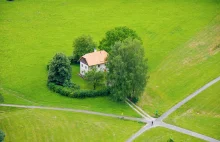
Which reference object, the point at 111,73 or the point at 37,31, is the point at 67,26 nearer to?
the point at 37,31

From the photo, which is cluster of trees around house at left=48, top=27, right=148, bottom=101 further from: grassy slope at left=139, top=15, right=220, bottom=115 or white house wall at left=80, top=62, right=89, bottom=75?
white house wall at left=80, top=62, right=89, bottom=75

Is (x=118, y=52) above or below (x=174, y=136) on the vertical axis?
above

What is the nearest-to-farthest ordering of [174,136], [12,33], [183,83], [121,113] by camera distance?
[174,136] → [121,113] → [183,83] → [12,33]

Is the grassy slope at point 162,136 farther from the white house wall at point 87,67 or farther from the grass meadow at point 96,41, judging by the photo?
the white house wall at point 87,67

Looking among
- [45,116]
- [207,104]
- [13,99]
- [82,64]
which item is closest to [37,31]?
[82,64]

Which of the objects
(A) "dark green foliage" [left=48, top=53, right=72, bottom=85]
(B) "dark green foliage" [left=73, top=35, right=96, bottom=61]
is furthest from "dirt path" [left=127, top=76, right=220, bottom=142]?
(B) "dark green foliage" [left=73, top=35, right=96, bottom=61]
